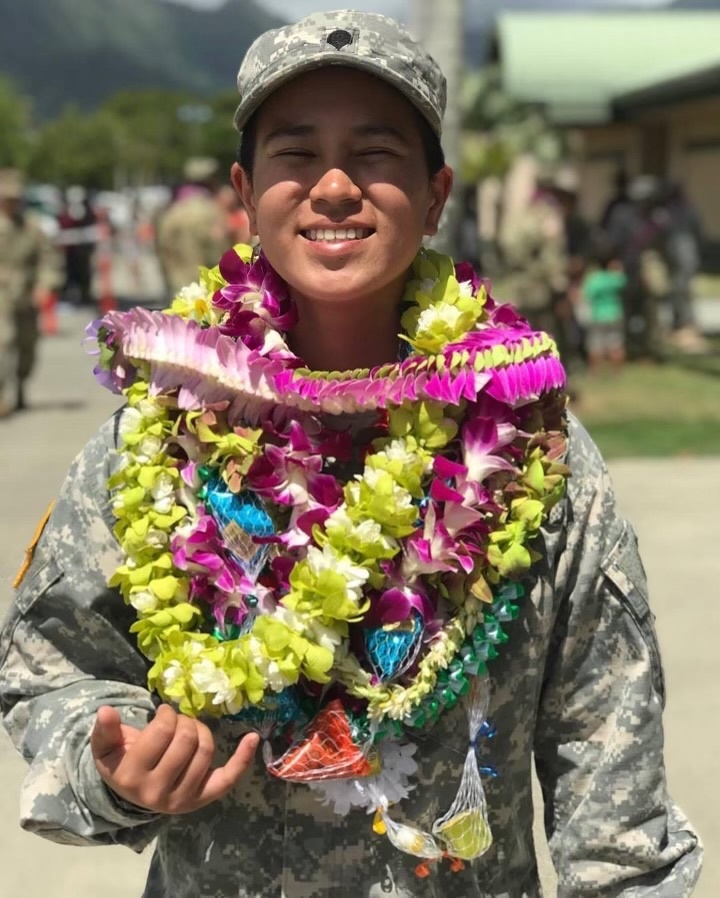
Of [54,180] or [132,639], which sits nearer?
[132,639]

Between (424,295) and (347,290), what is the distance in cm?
17

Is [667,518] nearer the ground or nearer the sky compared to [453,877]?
nearer the ground

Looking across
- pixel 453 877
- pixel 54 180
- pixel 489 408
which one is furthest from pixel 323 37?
pixel 54 180

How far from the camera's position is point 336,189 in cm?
160

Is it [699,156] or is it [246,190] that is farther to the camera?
[699,156]

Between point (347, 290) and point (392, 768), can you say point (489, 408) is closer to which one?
point (347, 290)

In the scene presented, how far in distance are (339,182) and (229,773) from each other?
731 millimetres

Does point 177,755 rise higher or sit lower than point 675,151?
higher

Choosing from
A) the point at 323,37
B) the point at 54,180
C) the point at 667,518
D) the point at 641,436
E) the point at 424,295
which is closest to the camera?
the point at 323,37

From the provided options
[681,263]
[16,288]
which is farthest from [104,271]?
[16,288]

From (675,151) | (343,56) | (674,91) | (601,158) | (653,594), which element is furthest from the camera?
(601,158)

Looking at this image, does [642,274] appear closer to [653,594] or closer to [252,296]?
[653,594]

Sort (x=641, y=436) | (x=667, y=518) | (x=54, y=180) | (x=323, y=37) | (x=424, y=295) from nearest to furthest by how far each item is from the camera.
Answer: (x=323, y=37) < (x=424, y=295) < (x=667, y=518) < (x=641, y=436) < (x=54, y=180)

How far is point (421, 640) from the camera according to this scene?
5.41 ft
